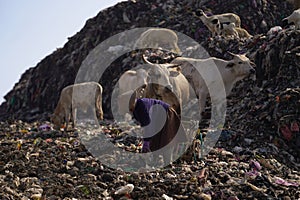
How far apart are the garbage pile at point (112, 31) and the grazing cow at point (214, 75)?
227 inches

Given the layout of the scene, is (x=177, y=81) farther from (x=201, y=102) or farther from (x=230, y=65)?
(x=230, y=65)

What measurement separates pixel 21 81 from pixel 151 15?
753cm

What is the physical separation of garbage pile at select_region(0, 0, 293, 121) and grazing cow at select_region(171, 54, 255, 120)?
5762 mm

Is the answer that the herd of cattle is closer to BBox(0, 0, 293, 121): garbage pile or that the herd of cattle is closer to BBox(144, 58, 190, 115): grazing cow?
BBox(144, 58, 190, 115): grazing cow

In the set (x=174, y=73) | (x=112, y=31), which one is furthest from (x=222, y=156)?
(x=112, y=31)

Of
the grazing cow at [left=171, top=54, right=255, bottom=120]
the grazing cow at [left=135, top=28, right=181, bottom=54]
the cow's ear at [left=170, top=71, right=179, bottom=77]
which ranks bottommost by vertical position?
the grazing cow at [left=171, top=54, right=255, bottom=120]

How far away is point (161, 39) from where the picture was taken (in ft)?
54.4

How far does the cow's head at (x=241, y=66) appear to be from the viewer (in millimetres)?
10578

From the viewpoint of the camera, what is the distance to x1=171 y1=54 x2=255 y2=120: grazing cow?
1069 cm

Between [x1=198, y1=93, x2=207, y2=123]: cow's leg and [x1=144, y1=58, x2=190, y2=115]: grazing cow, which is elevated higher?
[x1=144, y1=58, x2=190, y2=115]: grazing cow

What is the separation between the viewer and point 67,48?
22.4m

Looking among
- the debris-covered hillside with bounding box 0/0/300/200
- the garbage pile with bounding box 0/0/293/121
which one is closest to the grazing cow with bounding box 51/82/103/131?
the debris-covered hillside with bounding box 0/0/300/200

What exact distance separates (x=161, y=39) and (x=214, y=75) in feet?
19.6

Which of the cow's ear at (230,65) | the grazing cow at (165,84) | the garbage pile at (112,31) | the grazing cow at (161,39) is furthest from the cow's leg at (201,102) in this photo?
the garbage pile at (112,31)
